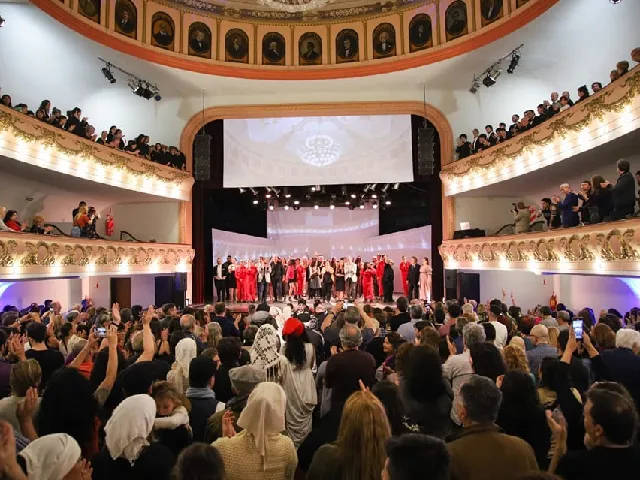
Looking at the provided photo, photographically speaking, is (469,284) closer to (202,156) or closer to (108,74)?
(202,156)

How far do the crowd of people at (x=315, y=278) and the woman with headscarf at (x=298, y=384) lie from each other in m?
12.0

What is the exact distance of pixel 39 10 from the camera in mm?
11508

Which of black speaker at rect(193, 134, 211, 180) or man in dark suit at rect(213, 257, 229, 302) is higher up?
black speaker at rect(193, 134, 211, 180)

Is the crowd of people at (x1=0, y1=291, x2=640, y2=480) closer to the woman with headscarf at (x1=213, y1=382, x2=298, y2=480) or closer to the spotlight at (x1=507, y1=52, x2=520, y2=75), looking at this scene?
the woman with headscarf at (x1=213, y1=382, x2=298, y2=480)

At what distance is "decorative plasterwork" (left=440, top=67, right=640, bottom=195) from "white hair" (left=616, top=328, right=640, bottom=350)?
524cm

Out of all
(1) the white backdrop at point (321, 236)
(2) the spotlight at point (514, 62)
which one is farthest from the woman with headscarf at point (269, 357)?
(1) the white backdrop at point (321, 236)

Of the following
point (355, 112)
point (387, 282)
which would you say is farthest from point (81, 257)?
point (355, 112)

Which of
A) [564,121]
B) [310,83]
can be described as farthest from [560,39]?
[310,83]

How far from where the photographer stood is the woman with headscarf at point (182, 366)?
3584mm

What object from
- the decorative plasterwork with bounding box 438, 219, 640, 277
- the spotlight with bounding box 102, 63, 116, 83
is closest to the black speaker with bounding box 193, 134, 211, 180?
the spotlight with bounding box 102, 63, 116, 83

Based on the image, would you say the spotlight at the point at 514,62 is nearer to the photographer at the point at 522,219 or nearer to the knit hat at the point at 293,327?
the photographer at the point at 522,219

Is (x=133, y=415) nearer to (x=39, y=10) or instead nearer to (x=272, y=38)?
(x=39, y=10)

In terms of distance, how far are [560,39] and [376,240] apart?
9.76 meters

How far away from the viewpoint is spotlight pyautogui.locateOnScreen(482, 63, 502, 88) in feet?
44.6
